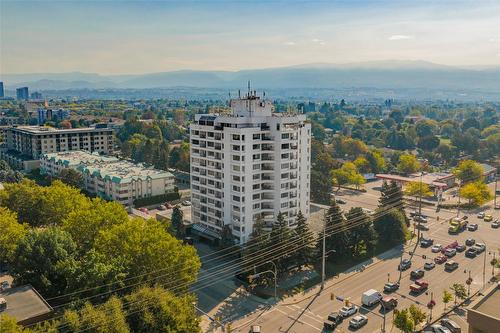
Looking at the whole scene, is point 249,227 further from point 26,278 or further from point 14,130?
point 14,130

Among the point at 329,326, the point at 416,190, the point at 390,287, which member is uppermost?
the point at 416,190

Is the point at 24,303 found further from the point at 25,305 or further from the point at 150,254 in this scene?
the point at 150,254

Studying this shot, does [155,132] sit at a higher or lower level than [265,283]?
higher

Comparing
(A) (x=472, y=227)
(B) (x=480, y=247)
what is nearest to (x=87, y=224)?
(B) (x=480, y=247)

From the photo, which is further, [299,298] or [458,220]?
[458,220]

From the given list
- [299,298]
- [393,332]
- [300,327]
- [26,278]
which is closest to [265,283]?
[299,298]

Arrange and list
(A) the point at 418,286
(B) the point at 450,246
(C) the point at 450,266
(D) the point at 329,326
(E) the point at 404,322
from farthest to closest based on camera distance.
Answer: (B) the point at 450,246 → (C) the point at 450,266 → (A) the point at 418,286 → (D) the point at 329,326 → (E) the point at 404,322
